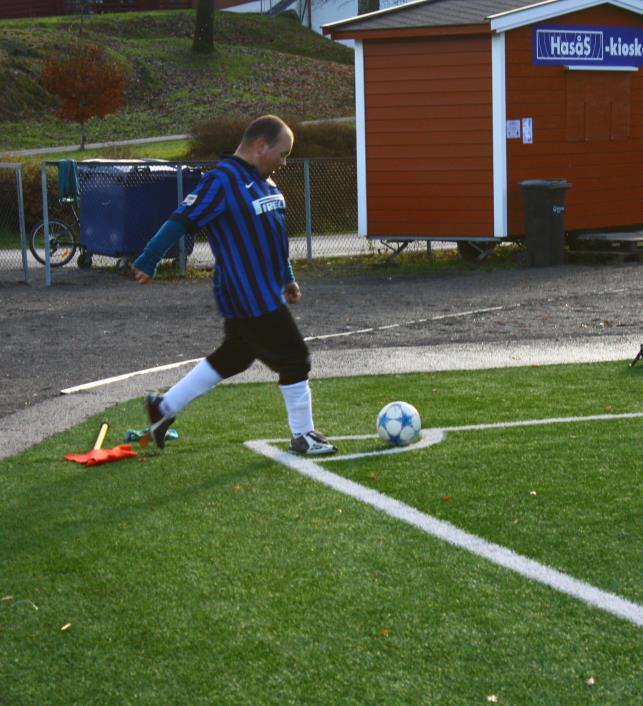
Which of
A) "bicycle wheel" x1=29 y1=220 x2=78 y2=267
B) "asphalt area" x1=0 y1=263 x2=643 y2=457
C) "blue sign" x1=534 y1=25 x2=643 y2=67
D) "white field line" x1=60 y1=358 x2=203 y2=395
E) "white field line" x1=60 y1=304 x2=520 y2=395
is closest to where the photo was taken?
"white field line" x1=60 y1=358 x2=203 y2=395

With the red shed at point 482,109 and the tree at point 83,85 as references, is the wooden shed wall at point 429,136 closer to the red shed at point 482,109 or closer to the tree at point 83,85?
the red shed at point 482,109

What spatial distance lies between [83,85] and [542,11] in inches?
872

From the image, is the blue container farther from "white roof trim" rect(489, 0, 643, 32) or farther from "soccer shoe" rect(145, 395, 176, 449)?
"soccer shoe" rect(145, 395, 176, 449)

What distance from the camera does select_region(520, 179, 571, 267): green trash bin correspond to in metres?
18.3

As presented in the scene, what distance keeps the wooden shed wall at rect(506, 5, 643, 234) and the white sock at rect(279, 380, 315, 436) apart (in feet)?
39.1

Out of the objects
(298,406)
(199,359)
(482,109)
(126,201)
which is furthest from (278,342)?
(482,109)

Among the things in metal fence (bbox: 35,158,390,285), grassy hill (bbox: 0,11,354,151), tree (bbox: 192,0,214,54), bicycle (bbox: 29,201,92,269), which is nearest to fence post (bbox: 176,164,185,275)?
metal fence (bbox: 35,158,390,285)

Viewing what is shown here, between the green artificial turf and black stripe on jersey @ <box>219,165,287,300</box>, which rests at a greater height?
black stripe on jersey @ <box>219,165,287,300</box>

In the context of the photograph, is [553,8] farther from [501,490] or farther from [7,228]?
[501,490]

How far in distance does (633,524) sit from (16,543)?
273 centimetres

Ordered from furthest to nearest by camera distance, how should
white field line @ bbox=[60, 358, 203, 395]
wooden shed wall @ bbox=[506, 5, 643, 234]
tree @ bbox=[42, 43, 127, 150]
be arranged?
1. tree @ bbox=[42, 43, 127, 150]
2. wooden shed wall @ bbox=[506, 5, 643, 234]
3. white field line @ bbox=[60, 358, 203, 395]

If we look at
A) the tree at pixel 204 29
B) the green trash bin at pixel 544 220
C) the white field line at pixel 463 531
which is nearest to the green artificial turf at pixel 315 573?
the white field line at pixel 463 531

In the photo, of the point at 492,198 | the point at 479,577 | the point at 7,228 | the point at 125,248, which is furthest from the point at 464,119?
the point at 479,577

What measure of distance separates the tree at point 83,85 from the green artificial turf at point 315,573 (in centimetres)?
3137
